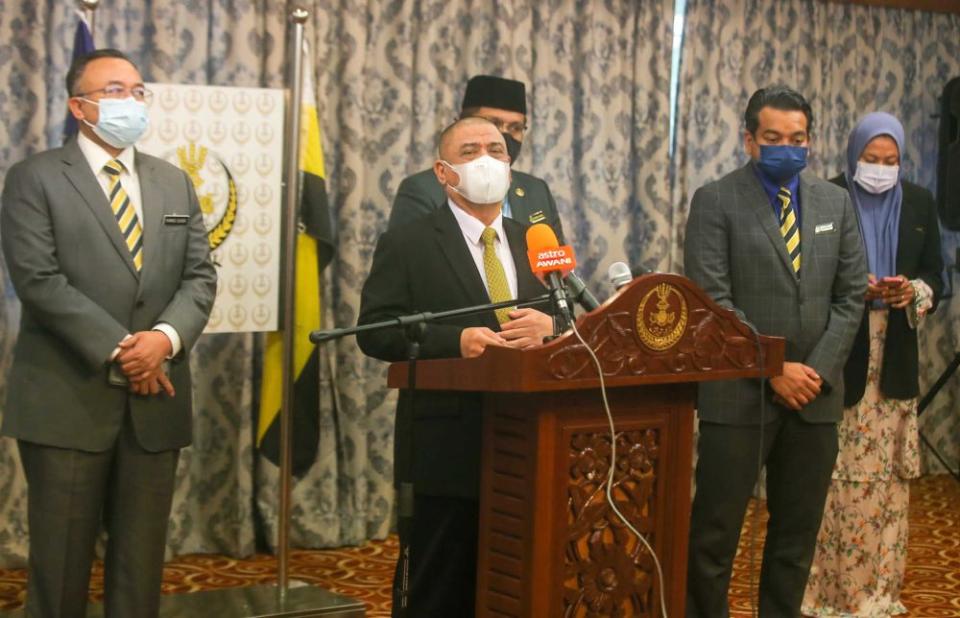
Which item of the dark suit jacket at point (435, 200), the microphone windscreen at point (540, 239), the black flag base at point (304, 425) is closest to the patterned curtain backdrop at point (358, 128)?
the black flag base at point (304, 425)

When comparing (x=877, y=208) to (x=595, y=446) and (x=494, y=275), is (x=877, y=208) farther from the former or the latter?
(x=595, y=446)

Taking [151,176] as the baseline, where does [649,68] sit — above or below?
above

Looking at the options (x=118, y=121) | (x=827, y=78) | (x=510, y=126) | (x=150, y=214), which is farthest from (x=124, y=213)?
(x=827, y=78)

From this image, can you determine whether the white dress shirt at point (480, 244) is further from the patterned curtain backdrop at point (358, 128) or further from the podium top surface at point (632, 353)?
the patterned curtain backdrop at point (358, 128)

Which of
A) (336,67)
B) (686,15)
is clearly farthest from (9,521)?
(686,15)

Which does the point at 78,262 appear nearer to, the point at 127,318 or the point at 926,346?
the point at 127,318

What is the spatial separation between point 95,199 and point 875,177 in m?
2.60

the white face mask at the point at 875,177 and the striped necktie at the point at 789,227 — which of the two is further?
the white face mask at the point at 875,177

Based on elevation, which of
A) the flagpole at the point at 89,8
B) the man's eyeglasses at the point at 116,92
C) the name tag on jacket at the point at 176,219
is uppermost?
the flagpole at the point at 89,8

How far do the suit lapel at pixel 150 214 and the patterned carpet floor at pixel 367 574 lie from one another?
1560 mm

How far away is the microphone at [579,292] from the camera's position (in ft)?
8.04

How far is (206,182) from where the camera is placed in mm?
4148

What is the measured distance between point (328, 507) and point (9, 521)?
4.18 ft

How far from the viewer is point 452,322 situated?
9.75 ft
